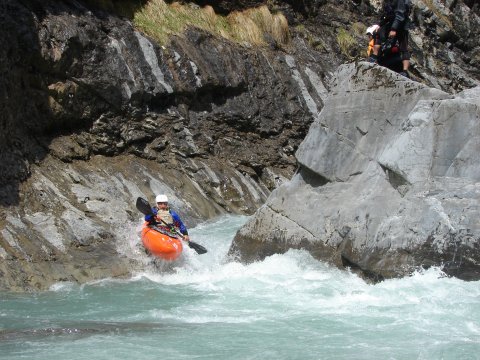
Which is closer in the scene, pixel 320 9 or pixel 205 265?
pixel 205 265

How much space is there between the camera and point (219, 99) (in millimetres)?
16922

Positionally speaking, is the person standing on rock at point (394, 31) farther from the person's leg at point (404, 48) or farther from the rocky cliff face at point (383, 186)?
the rocky cliff face at point (383, 186)

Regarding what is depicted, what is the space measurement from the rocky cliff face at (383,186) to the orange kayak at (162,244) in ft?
3.06

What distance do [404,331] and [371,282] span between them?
220cm

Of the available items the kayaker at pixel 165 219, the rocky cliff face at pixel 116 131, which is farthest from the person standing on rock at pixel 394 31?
the rocky cliff face at pixel 116 131

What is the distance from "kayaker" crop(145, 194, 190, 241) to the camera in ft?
37.3

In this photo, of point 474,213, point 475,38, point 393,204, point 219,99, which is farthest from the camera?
point 475,38

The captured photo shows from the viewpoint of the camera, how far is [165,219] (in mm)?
11625

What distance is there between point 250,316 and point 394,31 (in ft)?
17.6

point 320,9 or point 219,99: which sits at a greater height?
point 320,9

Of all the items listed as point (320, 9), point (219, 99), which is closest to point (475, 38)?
point (320, 9)

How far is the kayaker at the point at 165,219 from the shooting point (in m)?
11.4

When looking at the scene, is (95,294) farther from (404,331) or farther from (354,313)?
(404,331)

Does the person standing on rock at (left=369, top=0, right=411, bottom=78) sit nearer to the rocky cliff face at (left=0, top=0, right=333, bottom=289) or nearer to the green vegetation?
the rocky cliff face at (left=0, top=0, right=333, bottom=289)
